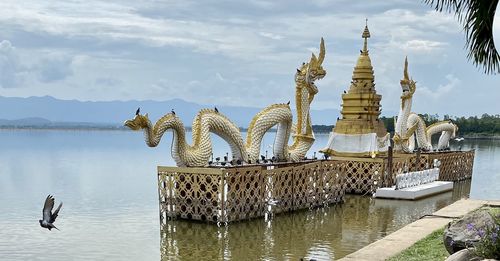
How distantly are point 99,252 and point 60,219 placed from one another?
5520 millimetres

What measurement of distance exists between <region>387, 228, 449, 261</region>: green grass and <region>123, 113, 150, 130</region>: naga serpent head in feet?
24.1

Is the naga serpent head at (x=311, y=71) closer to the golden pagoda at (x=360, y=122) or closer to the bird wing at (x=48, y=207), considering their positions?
the golden pagoda at (x=360, y=122)


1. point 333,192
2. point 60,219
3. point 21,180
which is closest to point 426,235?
point 333,192

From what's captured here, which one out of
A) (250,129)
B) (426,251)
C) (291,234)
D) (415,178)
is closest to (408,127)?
(415,178)

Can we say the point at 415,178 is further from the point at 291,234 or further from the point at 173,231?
the point at 173,231

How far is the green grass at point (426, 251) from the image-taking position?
32.0ft

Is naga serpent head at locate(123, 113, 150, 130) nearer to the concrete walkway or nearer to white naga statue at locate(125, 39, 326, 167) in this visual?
white naga statue at locate(125, 39, 326, 167)

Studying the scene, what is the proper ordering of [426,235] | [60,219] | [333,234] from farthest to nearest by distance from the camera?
[60,219] → [333,234] → [426,235]

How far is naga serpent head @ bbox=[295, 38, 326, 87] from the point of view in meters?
20.5

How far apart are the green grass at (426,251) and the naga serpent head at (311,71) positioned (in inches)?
382

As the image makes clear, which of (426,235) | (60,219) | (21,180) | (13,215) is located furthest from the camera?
(21,180)

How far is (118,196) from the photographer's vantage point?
83.7 ft

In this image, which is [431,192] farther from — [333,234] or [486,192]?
[333,234]

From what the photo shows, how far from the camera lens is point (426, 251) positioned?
10.3 m
